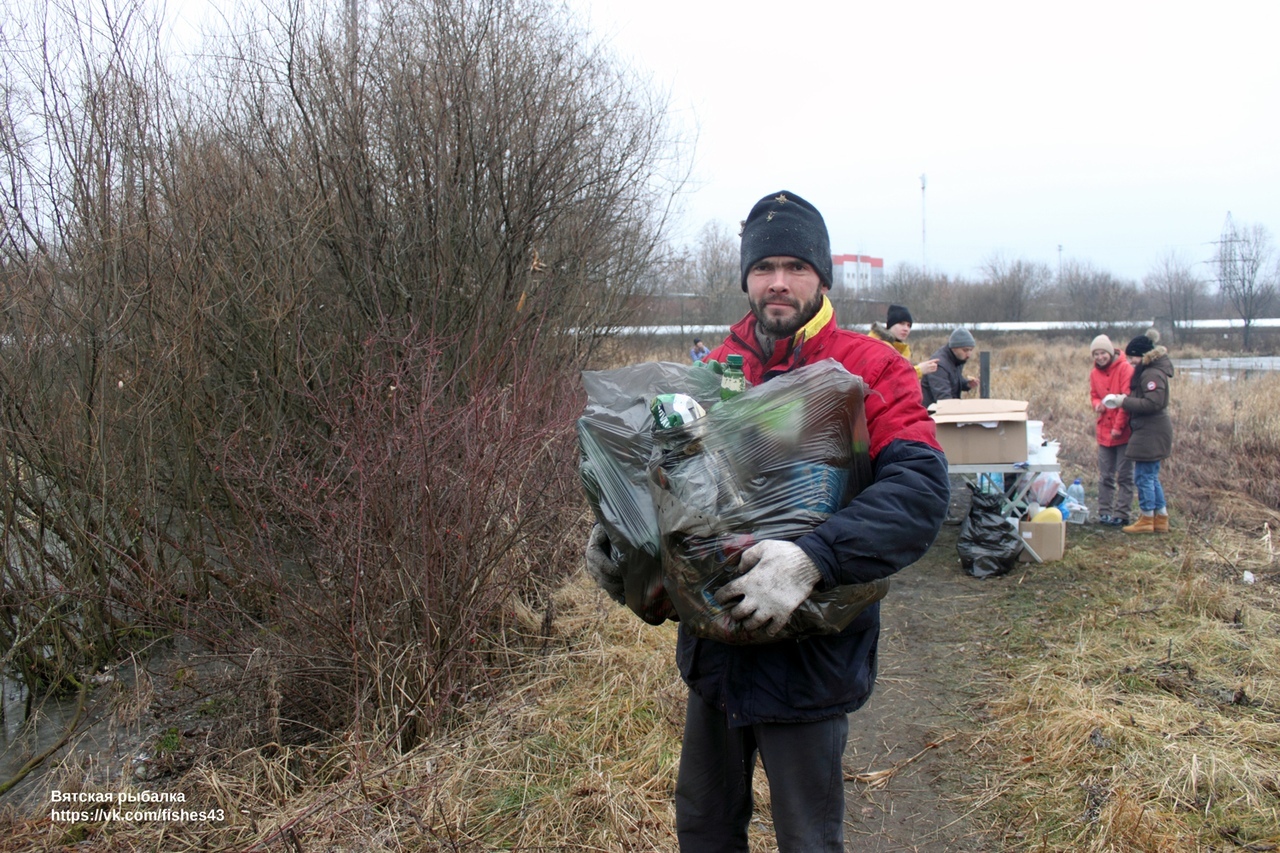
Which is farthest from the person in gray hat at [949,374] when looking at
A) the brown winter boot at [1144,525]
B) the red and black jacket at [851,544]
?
the red and black jacket at [851,544]

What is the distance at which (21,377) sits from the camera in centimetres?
401

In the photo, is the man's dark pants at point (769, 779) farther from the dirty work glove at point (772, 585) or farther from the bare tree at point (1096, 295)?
the bare tree at point (1096, 295)

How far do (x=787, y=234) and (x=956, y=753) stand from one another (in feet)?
8.93

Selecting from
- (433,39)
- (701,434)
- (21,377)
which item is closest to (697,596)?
(701,434)

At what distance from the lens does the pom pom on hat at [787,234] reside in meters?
1.95

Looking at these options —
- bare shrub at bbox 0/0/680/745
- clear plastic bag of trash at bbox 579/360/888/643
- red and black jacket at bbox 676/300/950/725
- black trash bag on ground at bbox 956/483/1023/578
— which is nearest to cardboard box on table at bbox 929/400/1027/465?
black trash bag on ground at bbox 956/483/1023/578

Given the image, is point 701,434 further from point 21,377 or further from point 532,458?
point 21,377

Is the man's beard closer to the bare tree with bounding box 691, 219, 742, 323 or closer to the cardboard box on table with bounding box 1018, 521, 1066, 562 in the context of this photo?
the cardboard box on table with bounding box 1018, 521, 1066, 562

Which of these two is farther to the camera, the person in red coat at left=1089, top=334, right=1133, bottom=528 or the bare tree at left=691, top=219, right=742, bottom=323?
the bare tree at left=691, top=219, right=742, bottom=323

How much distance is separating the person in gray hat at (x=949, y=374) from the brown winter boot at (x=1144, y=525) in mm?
1811

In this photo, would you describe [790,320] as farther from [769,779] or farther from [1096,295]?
[1096,295]

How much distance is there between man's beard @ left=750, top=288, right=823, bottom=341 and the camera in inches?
75.2

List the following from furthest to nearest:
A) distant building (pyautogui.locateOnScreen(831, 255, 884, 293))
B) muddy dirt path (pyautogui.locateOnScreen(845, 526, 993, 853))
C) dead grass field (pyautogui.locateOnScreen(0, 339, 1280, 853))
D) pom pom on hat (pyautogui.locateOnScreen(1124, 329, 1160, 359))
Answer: distant building (pyautogui.locateOnScreen(831, 255, 884, 293)) < pom pom on hat (pyautogui.locateOnScreen(1124, 329, 1160, 359)) < muddy dirt path (pyautogui.locateOnScreen(845, 526, 993, 853)) < dead grass field (pyautogui.locateOnScreen(0, 339, 1280, 853))

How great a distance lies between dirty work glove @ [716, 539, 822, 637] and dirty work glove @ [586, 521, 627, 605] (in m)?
0.45
